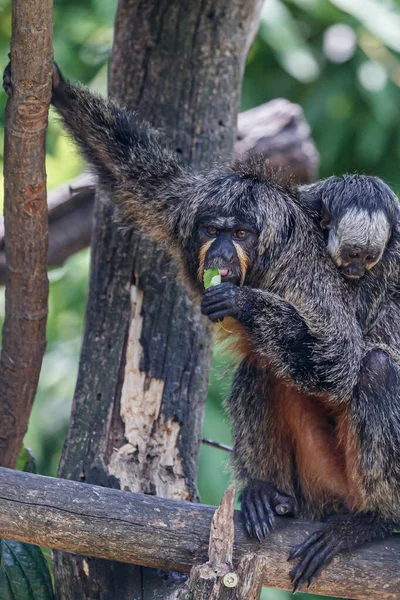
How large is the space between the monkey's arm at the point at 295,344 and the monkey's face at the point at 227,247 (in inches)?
5.3

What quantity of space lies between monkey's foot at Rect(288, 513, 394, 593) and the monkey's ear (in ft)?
5.23

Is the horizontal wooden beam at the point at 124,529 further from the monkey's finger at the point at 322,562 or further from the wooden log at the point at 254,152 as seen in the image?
the wooden log at the point at 254,152

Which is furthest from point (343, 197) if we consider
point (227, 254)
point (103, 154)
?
point (103, 154)

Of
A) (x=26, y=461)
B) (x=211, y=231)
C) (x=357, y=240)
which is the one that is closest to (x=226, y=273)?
(x=211, y=231)

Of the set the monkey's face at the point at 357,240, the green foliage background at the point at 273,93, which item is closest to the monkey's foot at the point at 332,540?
the monkey's face at the point at 357,240

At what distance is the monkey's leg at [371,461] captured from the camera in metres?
4.45

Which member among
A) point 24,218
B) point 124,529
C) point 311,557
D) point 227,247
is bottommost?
point 311,557

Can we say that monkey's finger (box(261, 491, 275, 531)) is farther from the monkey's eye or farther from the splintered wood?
the monkey's eye

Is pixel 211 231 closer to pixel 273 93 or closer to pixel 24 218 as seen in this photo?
pixel 24 218

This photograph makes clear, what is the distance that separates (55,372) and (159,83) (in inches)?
135

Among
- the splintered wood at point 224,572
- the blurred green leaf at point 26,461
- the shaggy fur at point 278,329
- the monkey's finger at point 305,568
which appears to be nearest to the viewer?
the splintered wood at point 224,572

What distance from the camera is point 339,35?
9531 mm

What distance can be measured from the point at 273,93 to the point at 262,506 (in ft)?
22.0

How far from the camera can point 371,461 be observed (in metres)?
4.49
